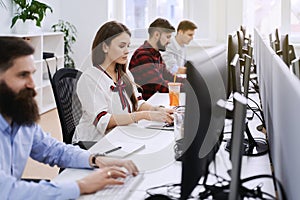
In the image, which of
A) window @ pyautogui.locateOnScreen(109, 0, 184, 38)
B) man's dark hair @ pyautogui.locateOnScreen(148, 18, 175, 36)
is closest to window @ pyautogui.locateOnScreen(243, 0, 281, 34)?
window @ pyautogui.locateOnScreen(109, 0, 184, 38)

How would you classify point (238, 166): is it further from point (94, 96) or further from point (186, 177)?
point (94, 96)

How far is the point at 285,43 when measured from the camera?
3445 mm

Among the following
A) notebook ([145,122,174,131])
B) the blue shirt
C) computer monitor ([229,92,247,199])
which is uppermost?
computer monitor ([229,92,247,199])

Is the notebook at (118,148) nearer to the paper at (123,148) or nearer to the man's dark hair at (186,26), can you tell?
the paper at (123,148)

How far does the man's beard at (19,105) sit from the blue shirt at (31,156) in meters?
0.03

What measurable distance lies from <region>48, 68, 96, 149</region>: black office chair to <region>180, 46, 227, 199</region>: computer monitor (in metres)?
1.02

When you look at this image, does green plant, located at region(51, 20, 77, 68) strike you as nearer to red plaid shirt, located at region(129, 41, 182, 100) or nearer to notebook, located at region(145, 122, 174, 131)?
red plaid shirt, located at region(129, 41, 182, 100)

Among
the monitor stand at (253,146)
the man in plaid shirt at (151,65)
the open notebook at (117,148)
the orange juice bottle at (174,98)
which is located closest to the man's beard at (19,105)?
the open notebook at (117,148)

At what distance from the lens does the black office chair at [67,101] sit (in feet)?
7.42

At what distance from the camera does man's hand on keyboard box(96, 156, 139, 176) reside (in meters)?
1.61

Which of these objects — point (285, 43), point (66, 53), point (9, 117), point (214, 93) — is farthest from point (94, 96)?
point (66, 53)

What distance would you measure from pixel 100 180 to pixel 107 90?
3.31 feet

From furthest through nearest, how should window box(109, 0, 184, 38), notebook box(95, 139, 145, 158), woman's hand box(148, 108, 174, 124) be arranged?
1. window box(109, 0, 184, 38)
2. woman's hand box(148, 108, 174, 124)
3. notebook box(95, 139, 145, 158)

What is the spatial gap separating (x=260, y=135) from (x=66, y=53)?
4.78 m
